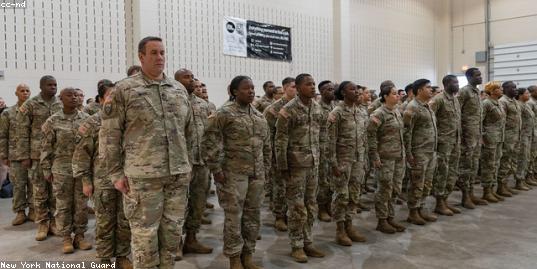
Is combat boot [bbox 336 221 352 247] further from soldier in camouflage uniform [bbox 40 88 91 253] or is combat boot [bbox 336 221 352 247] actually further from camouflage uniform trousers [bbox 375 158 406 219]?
soldier in camouflage uniform [bbox 40 88 91 253]

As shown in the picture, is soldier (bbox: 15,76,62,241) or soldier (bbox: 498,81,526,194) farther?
soldier (bbox: 498,81,526,194)

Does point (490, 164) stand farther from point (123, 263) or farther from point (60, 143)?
point (60, 143)

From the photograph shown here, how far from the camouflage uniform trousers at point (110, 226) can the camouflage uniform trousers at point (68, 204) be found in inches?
28.6

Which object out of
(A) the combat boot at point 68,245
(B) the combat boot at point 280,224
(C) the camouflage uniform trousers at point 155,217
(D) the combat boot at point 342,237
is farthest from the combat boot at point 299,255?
(A) the combat boot at point 68,245

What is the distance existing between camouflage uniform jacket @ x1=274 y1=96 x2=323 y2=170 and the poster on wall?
5739 millimetres

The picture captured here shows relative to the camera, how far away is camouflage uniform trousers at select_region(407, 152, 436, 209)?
4.73 metres

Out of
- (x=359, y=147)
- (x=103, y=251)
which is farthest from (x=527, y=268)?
(x=103, y=251)

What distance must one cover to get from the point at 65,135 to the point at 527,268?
4119 millimetres

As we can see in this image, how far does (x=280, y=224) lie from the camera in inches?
183

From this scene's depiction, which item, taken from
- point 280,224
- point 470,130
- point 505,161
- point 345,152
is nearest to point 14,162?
point 280,224

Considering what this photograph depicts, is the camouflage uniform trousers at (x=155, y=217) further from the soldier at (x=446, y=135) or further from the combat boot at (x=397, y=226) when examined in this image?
the soldier at (x=446, y=135)

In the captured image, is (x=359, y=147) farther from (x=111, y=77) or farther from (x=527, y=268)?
(x=111, y=77)

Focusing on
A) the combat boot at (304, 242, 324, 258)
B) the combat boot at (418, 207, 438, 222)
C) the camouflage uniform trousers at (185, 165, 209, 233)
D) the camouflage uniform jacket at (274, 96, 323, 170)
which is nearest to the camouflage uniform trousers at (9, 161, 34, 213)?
the camouflage uniform trousers at (185, 165, 209, 233)

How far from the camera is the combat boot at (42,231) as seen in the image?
14.3 ft
